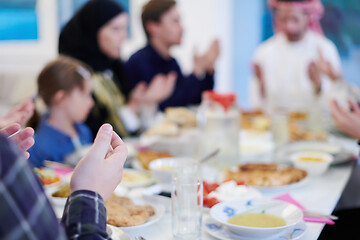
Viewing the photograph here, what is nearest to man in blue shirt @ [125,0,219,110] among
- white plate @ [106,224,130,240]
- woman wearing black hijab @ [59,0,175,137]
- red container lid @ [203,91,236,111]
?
woman wearing black hijab @ [59,0,175,137]

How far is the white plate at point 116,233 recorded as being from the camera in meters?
0.92

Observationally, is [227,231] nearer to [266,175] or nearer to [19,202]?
[266,175]

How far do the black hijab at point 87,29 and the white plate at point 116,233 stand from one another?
1.90 meters

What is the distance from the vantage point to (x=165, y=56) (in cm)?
361

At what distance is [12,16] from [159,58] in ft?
7.66

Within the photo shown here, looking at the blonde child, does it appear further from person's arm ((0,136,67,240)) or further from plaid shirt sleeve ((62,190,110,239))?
person's arm ((0,136,67,240))

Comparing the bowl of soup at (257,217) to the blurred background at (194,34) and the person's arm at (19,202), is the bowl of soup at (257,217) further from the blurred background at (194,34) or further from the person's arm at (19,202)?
the blurred background at (194,34)

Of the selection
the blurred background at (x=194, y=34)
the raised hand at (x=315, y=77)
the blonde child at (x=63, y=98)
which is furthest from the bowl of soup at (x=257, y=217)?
the blurred background at (x=194, y=34)

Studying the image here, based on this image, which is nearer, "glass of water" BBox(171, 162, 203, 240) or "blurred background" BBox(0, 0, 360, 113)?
"glass of water" BBox(171, 162, 203, 240)

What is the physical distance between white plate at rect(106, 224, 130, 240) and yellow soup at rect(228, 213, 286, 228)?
0.26 m

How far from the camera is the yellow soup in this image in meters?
1.03

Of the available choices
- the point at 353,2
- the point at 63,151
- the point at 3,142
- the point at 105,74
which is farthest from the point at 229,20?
the point at 3,142

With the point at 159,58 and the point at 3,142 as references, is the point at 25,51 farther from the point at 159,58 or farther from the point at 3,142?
the point at 3,142

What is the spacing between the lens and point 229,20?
5797 millimetres
